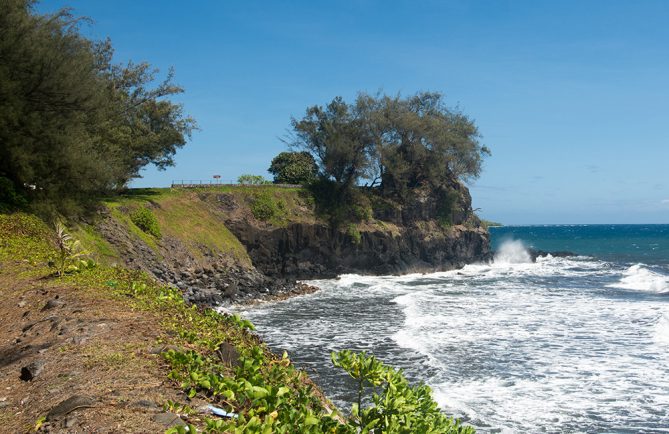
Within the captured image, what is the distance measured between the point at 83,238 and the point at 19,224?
7.27 m

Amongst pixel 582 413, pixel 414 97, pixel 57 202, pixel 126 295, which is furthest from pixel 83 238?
pixel 414 97

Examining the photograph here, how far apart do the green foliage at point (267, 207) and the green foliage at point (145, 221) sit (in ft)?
38.4

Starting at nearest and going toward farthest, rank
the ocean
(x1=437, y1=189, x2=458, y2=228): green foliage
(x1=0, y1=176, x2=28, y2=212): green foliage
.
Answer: the ocean, (x1=0, y1=176, x2=28, y2=212): green foliage, (x1=437, y1=189, x2=458, y2=228): green foliage

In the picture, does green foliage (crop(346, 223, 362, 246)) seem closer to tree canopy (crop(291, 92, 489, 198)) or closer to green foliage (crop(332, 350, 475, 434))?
tree canopy (crop(291, 92, 489, 198))

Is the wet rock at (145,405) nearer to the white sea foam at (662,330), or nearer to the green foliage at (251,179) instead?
the white sea foam at (662,330)

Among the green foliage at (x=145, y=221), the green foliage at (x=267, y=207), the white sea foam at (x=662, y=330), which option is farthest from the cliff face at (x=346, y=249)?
the white sea foam at (x=662, y=330)

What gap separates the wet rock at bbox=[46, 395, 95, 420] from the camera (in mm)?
5387

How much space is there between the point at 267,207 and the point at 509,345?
Result: 29599mm

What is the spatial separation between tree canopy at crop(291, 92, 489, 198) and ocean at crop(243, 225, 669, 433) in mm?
17944

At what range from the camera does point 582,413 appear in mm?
12750

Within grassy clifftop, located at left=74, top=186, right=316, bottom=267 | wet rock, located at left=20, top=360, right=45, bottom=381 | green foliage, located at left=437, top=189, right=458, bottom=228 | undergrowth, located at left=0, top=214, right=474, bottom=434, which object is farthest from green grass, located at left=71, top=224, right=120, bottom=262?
green foliage, located at left=437, top=189, right=458, bottom=228

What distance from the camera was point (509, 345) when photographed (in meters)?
19.4

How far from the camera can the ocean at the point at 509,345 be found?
42.8 feet

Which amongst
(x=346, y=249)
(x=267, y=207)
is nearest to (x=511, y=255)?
(x=346, y=249)
